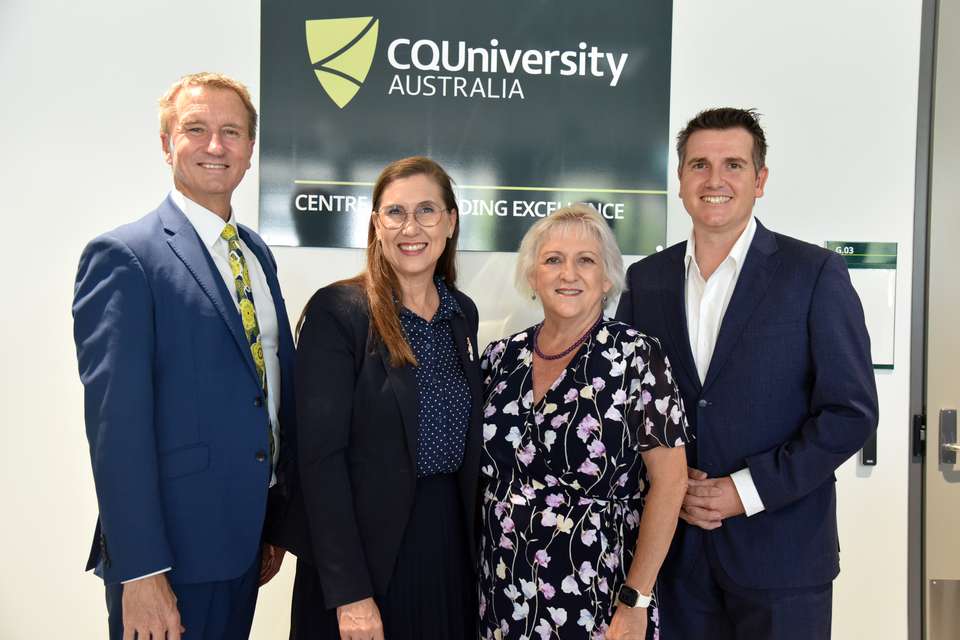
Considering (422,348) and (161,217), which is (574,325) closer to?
(422,348)

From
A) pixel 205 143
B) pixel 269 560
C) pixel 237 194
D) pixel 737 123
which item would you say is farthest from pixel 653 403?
pixel 237 194

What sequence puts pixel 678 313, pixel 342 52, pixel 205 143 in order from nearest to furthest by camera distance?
1. pixel 205 143
2. pixel 678 313
3. pixel 342 52

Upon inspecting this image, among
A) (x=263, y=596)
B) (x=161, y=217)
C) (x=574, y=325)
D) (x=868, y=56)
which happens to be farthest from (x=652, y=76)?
(x=263, y=596)

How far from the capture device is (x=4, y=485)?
2.67 meters

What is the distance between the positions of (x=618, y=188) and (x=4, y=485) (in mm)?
2684

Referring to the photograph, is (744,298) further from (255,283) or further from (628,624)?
(255,283)

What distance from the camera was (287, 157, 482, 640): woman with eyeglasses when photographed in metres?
1.66

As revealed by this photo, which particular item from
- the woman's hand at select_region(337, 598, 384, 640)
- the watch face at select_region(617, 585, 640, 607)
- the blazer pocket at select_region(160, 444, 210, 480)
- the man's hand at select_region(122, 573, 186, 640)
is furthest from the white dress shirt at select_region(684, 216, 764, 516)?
the man's hand at select_region(122, 573, 186, 640)

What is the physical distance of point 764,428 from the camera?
187 centimetres

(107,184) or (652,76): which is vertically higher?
(652,76)

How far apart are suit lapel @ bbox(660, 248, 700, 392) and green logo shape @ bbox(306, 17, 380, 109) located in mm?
1425

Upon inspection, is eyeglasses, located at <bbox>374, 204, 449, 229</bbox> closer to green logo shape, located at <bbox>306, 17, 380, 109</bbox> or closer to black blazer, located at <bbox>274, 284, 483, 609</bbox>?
black blazer, located at <bbox>274, 284, 483, 609</bbox>

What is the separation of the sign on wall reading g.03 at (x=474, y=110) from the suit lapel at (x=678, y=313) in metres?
0.67

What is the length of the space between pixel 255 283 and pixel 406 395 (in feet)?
1.91
